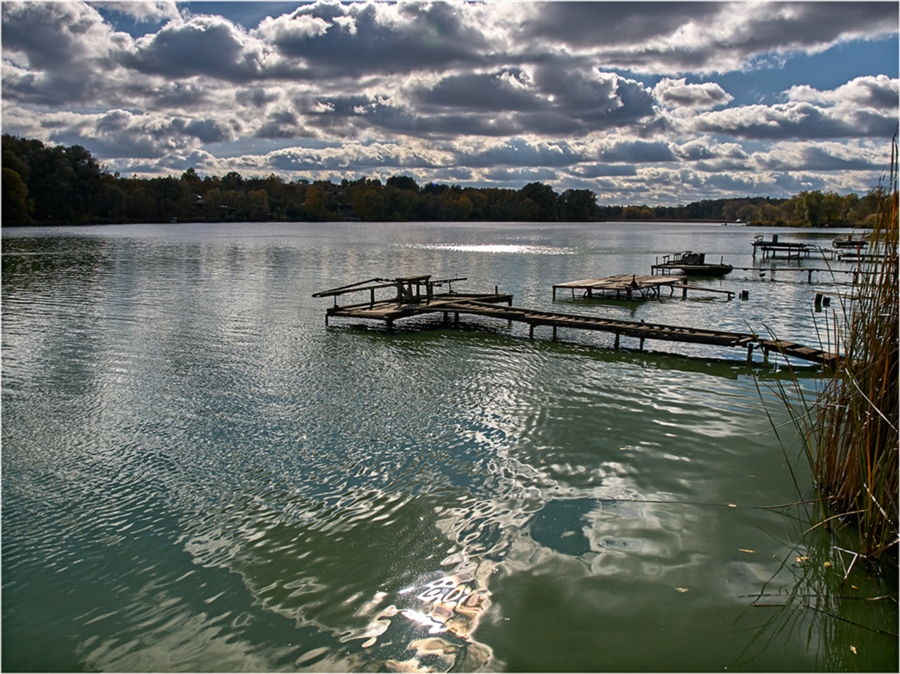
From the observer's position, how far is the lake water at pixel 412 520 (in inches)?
227

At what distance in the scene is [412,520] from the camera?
793 cm

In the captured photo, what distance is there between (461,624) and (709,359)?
44.3 feet

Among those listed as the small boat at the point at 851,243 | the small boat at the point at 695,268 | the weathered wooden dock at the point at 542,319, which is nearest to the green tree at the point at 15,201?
the small boat at the point at 695,268

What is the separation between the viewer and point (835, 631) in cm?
584

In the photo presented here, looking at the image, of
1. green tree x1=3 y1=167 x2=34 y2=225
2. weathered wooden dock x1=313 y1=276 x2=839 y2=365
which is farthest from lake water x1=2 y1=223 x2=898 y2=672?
green tree x1=3 y1=167 x2=34 y2=225

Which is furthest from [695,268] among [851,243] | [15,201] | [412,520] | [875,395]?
[15,201]

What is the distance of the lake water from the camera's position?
5770 mm

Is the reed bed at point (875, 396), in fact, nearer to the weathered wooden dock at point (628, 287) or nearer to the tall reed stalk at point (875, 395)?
the tall reed stalk at point (875, 395)

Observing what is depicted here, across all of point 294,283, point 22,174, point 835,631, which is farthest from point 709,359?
point 22,174

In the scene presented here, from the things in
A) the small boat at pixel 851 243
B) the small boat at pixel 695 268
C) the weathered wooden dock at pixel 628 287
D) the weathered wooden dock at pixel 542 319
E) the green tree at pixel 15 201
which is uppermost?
the green tree at pixel 15 201

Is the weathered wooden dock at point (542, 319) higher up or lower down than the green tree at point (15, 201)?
lower down

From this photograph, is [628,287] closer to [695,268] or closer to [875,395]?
[695,268]

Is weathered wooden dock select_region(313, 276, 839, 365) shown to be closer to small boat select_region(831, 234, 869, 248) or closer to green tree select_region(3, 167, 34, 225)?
small boat select_region(831, 234, 869, 248)

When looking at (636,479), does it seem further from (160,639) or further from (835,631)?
(160,639)
